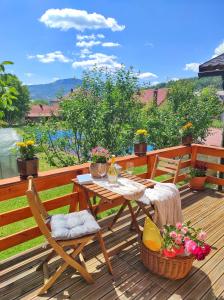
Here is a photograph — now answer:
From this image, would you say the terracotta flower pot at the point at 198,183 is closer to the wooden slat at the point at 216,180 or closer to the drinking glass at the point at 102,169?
the wooden slat at the point at 216,180

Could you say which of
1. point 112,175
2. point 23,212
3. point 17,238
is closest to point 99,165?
point 112,175

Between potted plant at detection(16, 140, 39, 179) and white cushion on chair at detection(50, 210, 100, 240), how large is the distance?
550 mm

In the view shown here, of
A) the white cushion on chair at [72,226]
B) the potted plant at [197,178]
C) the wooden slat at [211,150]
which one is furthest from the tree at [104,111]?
the white cushion on chair at [72,226]

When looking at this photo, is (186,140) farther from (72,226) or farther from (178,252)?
(72,226)

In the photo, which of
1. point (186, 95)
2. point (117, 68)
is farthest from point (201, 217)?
point (186, 95)

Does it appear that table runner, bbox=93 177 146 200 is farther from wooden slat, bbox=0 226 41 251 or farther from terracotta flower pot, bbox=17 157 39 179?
wooden slat, bbox=0 226 41 251

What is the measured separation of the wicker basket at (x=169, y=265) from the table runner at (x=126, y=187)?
53cm

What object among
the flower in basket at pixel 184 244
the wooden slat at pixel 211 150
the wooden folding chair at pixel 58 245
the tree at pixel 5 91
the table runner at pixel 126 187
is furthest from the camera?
the wooden slat at pixel 211 150

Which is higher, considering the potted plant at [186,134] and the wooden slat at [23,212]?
the potted plant at [186,134]

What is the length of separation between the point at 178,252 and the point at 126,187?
0.74m

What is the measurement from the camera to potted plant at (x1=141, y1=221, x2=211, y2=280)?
2020mm

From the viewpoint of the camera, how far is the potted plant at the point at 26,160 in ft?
8.02

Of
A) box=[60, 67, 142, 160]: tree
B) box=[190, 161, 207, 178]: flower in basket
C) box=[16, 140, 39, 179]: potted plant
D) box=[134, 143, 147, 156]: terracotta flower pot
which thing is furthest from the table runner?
box=[60, 67, 142, 160]: tree

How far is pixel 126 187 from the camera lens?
93.7 inches
